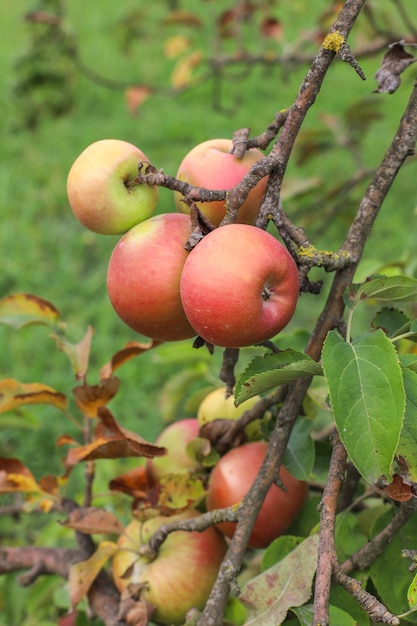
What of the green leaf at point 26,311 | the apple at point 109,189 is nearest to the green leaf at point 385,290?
the apple at point 109,189

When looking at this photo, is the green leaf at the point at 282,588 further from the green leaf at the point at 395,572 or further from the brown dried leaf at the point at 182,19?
the brown dried leaf at the point at 182,19

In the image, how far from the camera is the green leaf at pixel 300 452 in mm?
776

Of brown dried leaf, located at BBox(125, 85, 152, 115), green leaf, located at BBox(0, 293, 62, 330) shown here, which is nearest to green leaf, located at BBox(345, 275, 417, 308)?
green leaf, located at BBox(0, 293, 62, 330)

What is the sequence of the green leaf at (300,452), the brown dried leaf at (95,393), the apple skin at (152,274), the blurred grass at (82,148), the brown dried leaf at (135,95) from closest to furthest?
the apple skin at (152,274) → the green leaf at (300,452) → the brown dried leaf at (95,393) → the blurred grass at (82,148) → the brown dried leaf at (135,95)

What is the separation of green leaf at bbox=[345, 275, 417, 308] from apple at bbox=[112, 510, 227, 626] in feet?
1.11

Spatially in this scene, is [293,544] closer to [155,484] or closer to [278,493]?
[278,493]

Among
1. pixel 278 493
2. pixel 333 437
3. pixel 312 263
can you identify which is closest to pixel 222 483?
pixel 278 493

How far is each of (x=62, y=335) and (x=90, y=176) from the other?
38 cm

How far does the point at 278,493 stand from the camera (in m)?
0.87

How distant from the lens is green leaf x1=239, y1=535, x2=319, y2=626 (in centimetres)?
67

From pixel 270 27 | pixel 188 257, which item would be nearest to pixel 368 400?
pixel 188 257

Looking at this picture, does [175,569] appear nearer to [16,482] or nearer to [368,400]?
[16,482]

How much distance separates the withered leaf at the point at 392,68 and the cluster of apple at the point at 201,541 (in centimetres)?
42

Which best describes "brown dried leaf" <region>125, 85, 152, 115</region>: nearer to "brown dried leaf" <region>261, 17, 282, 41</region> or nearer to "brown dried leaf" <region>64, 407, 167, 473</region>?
"brown dried leaf" <region>261, 17, 282, 41</region>
